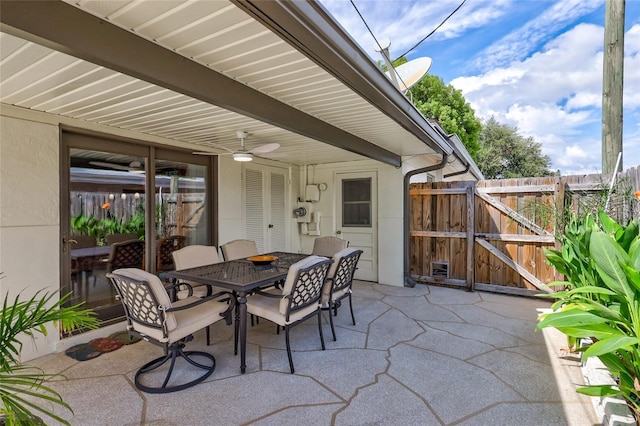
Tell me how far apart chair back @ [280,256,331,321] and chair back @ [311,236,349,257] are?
1633 mm

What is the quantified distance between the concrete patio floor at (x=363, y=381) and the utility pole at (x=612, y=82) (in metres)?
2.27

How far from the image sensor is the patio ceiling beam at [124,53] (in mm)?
1336

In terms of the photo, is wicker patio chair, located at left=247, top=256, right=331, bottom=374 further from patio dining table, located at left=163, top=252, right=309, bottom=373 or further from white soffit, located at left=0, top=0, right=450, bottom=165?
white soffit, located at left=0, top=0, right=450, bottom=165

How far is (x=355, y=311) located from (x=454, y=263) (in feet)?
7.80

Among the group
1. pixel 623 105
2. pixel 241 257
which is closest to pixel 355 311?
pixel 241 257

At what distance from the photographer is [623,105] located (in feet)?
11.1

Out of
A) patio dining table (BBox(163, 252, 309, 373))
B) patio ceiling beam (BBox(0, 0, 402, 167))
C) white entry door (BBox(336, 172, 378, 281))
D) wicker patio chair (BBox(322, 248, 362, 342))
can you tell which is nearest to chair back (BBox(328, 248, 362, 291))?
wicker patio chair (BBox(322, 248, 362, 342))

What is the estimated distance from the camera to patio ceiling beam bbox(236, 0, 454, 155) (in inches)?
54.7

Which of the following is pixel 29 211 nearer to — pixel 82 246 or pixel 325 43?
pixel 82 246

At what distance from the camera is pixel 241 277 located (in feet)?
10.2

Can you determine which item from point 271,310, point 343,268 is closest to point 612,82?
point 343,268

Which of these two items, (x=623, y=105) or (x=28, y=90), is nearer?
(x=28, y=90)

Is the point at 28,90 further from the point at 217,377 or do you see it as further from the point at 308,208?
the point at 308,208

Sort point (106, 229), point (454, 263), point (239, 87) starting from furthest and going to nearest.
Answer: point (454, 263) → point (106, 229) → point (239, 87)
